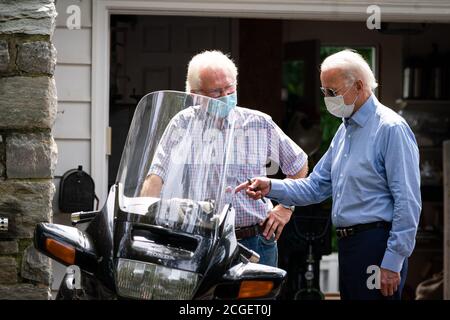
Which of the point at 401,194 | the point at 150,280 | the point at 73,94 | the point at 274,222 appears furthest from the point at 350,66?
the point at 73,94

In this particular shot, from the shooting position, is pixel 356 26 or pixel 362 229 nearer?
pixel 362 229

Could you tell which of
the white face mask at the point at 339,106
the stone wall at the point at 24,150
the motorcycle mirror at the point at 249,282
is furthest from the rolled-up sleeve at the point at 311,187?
the stone wall at the point at 24,150

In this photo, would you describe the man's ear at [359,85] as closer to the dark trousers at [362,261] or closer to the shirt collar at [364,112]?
the shirt collar at [364,112]

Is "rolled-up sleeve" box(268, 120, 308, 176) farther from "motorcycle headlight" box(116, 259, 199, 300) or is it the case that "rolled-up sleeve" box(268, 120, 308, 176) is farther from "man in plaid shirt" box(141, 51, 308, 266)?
"motorcycle headlight" box(116, 259, 199, 300)

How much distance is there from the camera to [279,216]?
4355 millimetres

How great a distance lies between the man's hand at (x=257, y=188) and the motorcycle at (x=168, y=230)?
680mm

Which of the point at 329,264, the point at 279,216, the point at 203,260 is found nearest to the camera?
the point at 203,260

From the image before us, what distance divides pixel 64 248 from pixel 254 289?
0.61 m

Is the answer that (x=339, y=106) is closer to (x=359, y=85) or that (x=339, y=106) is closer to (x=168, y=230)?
(x=359, y=85)

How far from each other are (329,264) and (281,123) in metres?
1.84
